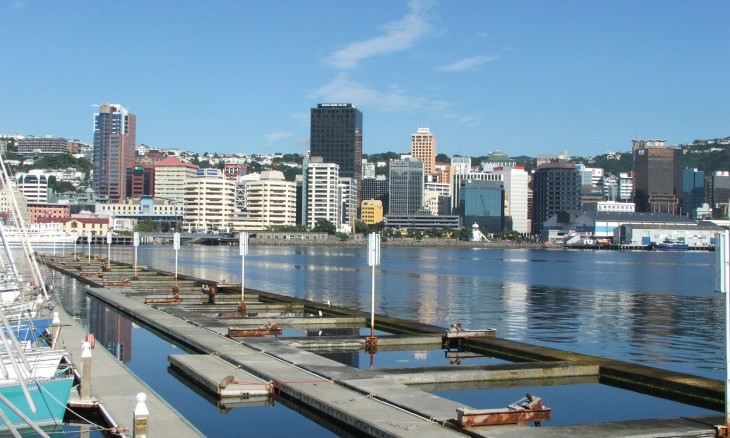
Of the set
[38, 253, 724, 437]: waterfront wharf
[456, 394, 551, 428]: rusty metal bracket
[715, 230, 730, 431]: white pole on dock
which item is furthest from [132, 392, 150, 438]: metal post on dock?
[715, 230, 730, 431]: white pole on dock

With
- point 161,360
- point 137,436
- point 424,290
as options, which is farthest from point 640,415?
point 424,290

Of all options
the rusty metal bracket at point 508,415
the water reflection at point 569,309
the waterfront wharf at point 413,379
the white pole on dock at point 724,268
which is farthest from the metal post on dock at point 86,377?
the water reflection at point 569,309

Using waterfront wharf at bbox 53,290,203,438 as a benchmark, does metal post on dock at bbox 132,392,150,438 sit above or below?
above

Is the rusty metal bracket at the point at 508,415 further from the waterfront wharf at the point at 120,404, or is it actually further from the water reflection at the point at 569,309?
the water reflection at the point at 569,309

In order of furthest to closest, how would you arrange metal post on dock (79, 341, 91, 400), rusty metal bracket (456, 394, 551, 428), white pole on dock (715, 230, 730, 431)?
metal post on dock (79, 341, 91, 400), rusty metal bracket (456, 394, 551, 428), white pole on dock (715, 230, 730, 431)

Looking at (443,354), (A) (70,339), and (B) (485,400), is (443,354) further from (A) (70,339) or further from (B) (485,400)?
(A) (70,339)

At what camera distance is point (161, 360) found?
27766 millimetres

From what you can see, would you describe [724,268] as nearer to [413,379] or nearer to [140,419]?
[413,379]

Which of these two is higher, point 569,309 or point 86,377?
point 86,377

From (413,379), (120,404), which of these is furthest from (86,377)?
(413,379)

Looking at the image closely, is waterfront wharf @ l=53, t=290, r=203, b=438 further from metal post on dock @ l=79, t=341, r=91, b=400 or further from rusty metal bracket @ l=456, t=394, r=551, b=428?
rusty metal bracket @ l=456, t=394, r=551, b=428

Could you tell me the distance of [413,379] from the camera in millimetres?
23391

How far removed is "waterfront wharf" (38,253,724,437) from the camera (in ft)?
56.5

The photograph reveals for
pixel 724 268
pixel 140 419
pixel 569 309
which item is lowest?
pixel 569 309
